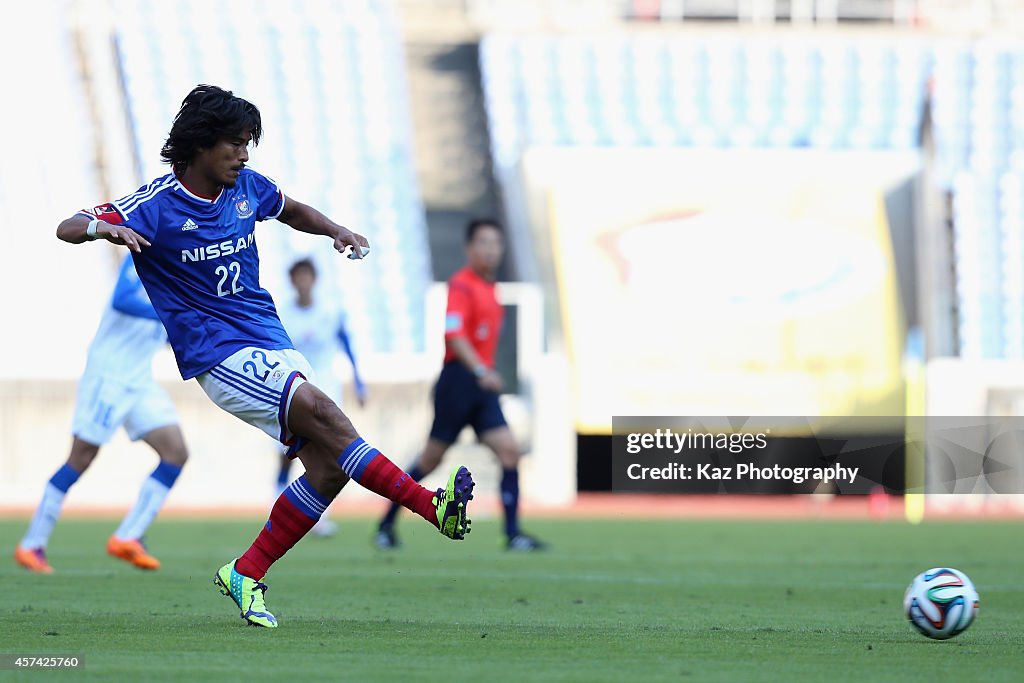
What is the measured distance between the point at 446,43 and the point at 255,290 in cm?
2992

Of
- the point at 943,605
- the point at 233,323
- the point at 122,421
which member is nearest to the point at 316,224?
the point at 233,323

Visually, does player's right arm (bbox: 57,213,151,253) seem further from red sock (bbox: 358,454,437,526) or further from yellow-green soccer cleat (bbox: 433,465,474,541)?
yellow-green soccer cleat (bbox: 433,465,474,541)

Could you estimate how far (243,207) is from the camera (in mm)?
6547

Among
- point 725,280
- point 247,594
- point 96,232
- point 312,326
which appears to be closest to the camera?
point 96,232

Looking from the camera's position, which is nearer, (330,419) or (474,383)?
(330,419)

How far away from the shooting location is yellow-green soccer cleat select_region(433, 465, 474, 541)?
5926 millimetres

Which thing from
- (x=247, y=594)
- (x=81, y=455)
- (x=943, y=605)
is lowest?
(x=81, y=455)

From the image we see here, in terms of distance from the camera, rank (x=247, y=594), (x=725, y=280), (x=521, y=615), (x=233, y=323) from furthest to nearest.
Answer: (x=725, y=280) → (x=521, y=615) → (x=233, y=323) → (x=247, y=594)

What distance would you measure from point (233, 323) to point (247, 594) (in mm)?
1040

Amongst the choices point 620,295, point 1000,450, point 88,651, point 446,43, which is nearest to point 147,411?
point 88,651

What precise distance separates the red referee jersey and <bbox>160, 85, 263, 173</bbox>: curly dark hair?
5.50 meters

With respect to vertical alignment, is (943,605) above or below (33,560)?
above

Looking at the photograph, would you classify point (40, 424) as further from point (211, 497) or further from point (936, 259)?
point (936, 259)

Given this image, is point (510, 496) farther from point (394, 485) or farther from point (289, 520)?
point (394, 485)
